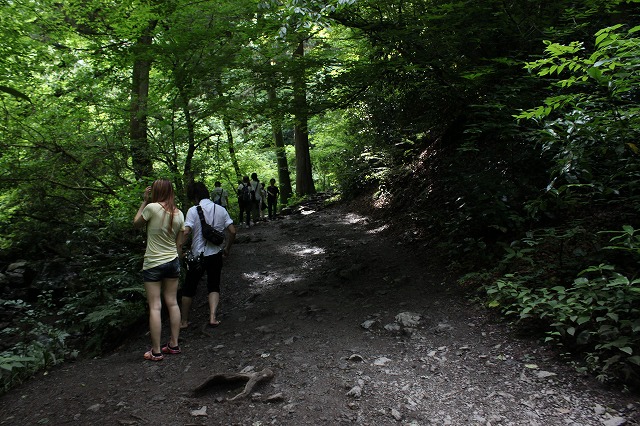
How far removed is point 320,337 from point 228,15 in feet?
22.0

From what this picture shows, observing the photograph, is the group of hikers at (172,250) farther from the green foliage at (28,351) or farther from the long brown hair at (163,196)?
the green foliage at (28,351)

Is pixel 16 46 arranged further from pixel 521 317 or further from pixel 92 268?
pixel 521 317

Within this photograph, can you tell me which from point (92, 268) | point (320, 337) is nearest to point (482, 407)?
point (320, 337)

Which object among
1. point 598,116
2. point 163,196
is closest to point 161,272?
point 163,196

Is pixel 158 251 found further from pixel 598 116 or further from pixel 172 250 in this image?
pixel 598 116

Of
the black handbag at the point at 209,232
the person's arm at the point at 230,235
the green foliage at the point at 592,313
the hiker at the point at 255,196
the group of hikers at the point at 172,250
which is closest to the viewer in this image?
the green foliage at the point at 592,313

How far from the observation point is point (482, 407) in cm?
327

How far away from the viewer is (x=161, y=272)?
4.67m

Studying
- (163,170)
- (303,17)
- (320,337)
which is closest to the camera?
(303,17)

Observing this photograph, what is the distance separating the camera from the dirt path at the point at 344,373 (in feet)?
10.7

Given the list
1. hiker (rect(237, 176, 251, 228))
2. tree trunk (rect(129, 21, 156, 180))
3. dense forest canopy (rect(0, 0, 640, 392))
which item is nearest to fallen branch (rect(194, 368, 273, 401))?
dense forest canopy (rect(0, 0, 640, 392))

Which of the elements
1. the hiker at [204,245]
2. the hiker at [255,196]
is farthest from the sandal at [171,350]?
the hiker at [255,196]

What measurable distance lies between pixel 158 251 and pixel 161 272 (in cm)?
25

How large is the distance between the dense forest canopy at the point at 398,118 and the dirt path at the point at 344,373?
0.46 m
